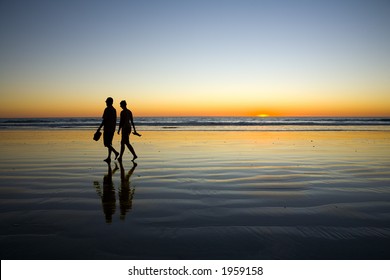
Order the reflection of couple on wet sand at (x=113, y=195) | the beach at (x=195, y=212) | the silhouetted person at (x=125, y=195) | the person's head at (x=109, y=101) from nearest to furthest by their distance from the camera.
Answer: the beach at (x=195, y=212) < the reflection of couple on wet sand at (x=113, y=195) < the silhouetted person at (x=125, y=195) < the person's head at (x=109, y=101)

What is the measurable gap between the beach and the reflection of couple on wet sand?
31 mm

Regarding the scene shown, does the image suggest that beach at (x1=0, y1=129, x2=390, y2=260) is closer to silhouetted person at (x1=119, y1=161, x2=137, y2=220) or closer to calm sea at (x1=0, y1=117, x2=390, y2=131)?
silhouetted person at (x1=119, y1=161, x2=137, y2=220)

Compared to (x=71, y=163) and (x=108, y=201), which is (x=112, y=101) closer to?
(x=71, y=163)

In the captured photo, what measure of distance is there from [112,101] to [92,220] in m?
8.06

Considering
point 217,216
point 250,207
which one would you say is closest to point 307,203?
point 250,207

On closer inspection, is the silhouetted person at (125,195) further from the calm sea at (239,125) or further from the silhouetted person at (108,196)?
the calm sea at (239,125)

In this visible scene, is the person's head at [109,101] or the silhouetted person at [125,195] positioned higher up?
the person's head at [109,101]

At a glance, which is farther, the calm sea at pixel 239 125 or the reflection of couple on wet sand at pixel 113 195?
the calm sea at pixel 239 125

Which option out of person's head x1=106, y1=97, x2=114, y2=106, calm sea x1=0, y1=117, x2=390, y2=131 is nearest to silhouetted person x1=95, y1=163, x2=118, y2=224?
person's head x1=106, y1=97, x2=114, y2=106

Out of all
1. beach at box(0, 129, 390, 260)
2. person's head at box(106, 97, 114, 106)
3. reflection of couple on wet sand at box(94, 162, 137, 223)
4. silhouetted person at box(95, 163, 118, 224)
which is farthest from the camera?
person's head at box(106, 97, 114, 106)

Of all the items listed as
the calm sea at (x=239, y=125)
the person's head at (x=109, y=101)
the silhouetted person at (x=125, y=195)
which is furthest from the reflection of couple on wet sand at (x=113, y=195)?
the calm sea at (x=239, y=125)

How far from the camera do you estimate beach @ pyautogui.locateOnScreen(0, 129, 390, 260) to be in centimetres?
381

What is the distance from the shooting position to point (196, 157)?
40.8 feet

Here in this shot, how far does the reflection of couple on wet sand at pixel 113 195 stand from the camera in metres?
5.34
